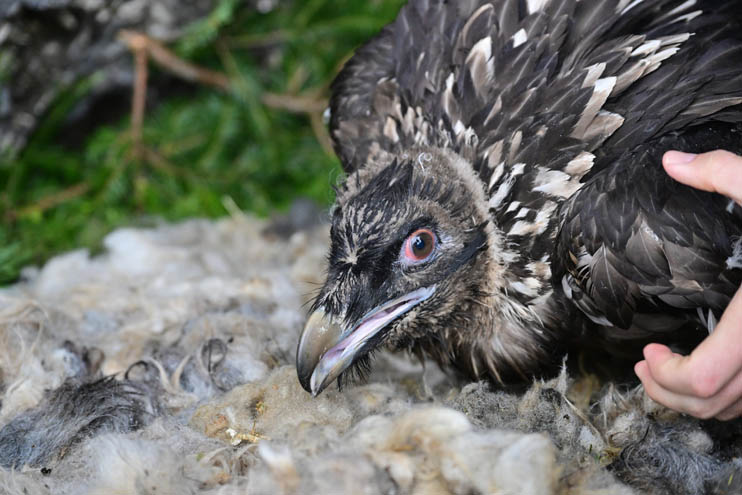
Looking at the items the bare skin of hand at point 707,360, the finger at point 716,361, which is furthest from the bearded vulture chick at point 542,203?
the finger at point 716,361

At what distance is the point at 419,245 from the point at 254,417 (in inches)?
21.2

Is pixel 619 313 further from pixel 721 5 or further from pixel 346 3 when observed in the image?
pixel 346 3

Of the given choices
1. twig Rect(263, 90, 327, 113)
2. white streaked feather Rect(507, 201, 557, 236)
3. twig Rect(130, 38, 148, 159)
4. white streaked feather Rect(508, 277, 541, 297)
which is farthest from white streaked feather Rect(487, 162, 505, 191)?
twig Rect(130, 38, 148, 159)

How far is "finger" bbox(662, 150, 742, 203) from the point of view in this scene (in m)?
1.37

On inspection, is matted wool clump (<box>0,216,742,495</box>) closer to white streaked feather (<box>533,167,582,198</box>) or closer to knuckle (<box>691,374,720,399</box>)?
knuckle (<box>691,374,720,399</box>)

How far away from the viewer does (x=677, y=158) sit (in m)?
1.48

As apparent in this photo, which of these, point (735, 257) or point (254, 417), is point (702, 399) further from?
point (254, 417)

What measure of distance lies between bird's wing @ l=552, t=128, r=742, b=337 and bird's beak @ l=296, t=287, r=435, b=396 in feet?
1.50

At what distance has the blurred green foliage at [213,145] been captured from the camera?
3.00 metres

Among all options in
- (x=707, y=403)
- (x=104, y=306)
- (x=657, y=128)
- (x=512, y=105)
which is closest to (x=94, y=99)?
(x=104, y=306)

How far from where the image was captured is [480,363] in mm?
1941

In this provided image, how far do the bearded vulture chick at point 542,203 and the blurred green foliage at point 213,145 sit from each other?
126 cm

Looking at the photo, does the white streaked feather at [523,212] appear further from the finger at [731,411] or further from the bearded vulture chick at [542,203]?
the finger at [731,411]

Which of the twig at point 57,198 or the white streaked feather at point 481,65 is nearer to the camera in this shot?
the white streaked feather at point 481,65
